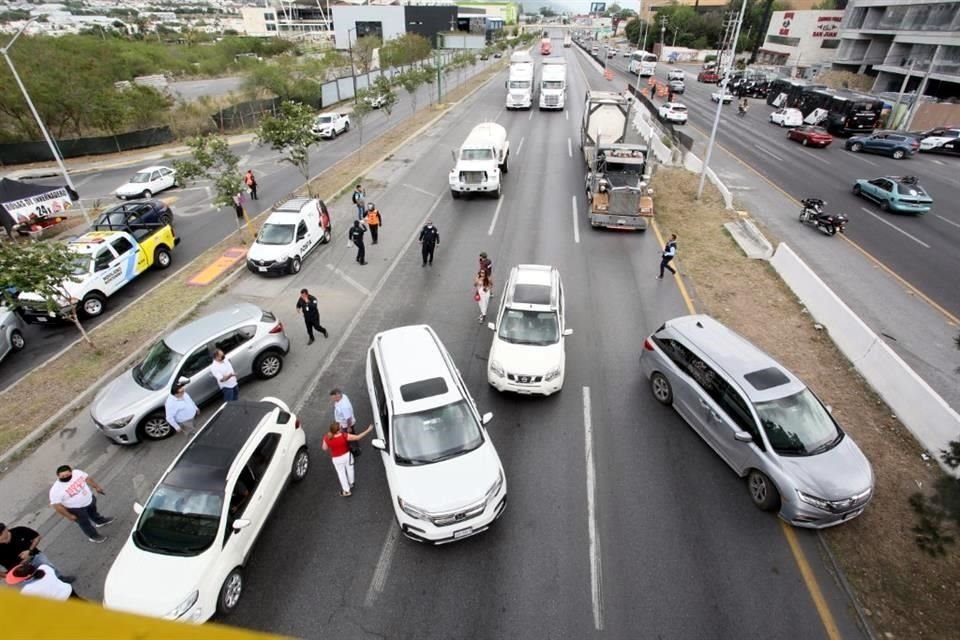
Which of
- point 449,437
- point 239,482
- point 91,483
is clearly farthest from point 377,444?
point 91,483

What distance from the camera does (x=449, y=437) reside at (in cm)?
838

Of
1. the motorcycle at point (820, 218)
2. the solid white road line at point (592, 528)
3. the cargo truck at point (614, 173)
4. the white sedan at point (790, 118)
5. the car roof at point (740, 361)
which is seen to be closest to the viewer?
the solid white road line at point (592, 528)

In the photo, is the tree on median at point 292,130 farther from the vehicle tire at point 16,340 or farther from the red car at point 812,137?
the red car at point 812,137

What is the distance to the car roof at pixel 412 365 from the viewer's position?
8.65 meters

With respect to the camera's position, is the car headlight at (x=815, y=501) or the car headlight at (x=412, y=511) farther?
the car headlight at (x=815, y=501)

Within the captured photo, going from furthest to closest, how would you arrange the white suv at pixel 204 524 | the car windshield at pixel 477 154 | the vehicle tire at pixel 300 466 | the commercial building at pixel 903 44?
the commercial building at pixel 903 44 → the car windshield at pixel 477 154 → the vehicle tire at pixel 300 466 → the white suv at pixel 204 524

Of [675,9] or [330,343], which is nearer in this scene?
[330,343]

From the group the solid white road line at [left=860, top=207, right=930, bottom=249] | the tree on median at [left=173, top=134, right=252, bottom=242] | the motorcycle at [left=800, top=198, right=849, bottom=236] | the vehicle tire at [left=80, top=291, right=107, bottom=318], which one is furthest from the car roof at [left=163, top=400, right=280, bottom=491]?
the solid white road line at [left=860, top=207, right=930, bottom=249]

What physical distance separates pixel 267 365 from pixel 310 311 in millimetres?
1669

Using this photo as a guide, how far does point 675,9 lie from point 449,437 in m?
136

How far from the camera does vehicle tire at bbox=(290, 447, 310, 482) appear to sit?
897cm

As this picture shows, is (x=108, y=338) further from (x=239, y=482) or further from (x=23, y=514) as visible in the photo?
(x=239, y=482)

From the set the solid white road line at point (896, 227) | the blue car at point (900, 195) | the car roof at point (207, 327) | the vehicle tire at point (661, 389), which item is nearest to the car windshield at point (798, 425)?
the vehicle tire at point (661, 389)

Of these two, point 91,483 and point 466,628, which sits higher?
point 91,483
